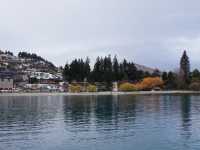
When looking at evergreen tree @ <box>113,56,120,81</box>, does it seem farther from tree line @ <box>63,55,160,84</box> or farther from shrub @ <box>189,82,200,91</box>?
shrub @ <box>189,82,200,91</box>

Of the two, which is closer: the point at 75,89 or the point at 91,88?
the point at 91,88

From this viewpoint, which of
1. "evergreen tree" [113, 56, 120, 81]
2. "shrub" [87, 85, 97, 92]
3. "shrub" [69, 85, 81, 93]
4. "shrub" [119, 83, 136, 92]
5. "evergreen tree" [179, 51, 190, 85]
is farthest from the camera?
"evergreen tree" [113, 56, 120, 81]

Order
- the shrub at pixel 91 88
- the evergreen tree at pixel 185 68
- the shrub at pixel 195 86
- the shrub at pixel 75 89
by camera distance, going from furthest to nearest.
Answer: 1. the shrub at pixel 75 89
2. the shrub at pixel 91 88
3. the evergreen tree at pixel 185 68
4. the shrub at pixel 195 86

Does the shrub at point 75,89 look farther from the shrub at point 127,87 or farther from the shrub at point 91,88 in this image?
the shrub at point 127,87

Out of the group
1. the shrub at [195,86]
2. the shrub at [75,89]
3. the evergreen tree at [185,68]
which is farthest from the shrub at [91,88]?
the shrub at [195,86]

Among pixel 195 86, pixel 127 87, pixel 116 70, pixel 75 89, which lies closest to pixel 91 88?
pixel 75 89

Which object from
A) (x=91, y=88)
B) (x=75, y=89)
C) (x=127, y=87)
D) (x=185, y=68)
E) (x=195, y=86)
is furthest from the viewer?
Answer: (x=75, y=89)

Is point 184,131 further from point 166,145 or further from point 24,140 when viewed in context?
point 24,140

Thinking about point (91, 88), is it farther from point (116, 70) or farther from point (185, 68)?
point (185, 68)

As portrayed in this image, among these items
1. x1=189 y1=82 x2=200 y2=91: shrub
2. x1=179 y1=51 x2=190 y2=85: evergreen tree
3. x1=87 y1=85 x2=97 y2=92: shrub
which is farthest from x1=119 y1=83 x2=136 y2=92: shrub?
x1=189 y1=82 x2=200 y2=91: shrub

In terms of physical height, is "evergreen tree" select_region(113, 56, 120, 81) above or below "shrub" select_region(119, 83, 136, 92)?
above

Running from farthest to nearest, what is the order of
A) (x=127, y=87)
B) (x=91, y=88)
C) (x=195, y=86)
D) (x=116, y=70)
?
(x=116, y=70), (x=91, y=88), (x=127, y=87), (x=195, y=86)

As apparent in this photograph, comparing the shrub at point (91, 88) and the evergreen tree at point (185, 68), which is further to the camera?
the shrub at point (91, 88)

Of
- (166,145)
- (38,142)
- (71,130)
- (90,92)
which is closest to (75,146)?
(38,142)
